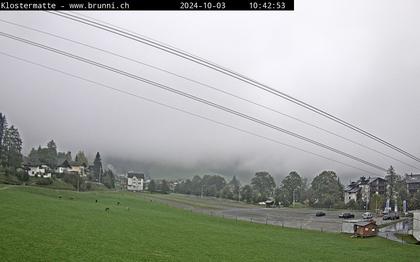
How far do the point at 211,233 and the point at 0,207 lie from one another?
15081 millimetres

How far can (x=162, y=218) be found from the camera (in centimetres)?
3322

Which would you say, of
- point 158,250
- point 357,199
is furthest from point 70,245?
point 357,199

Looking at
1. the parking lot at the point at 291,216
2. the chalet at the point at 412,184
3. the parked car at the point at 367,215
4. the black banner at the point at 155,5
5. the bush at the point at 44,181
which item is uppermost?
the black banner at the point at 155,5

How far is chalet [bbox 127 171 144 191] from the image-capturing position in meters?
32.1

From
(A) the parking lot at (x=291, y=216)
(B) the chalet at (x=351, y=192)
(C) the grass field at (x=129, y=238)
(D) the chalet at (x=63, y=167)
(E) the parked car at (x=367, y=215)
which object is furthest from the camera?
(B) the chalet at (x=351, y=192)

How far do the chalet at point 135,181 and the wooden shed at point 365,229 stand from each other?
20755 mm

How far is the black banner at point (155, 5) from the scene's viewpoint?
A: 21.9 ft

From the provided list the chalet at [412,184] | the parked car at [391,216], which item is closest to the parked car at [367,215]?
the parked car at [391,216]

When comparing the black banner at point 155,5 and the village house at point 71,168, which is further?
the village house at point 71,168

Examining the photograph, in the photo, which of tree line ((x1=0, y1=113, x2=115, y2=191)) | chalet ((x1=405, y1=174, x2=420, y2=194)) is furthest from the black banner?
chalet ((x1=405, y1=174, x2=420, y2=194))

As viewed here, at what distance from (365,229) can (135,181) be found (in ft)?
72.6

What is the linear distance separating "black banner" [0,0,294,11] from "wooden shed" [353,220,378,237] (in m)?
31.5

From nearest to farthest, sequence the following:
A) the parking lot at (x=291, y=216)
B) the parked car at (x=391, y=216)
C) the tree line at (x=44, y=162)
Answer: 1. the tree line at (x=44, y=162)
2. the parked car at (x=391, y=216)
3. the parking lot at (x=291, y=216)

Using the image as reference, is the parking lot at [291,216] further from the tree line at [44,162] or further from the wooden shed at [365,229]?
the tree line at [44,162]
